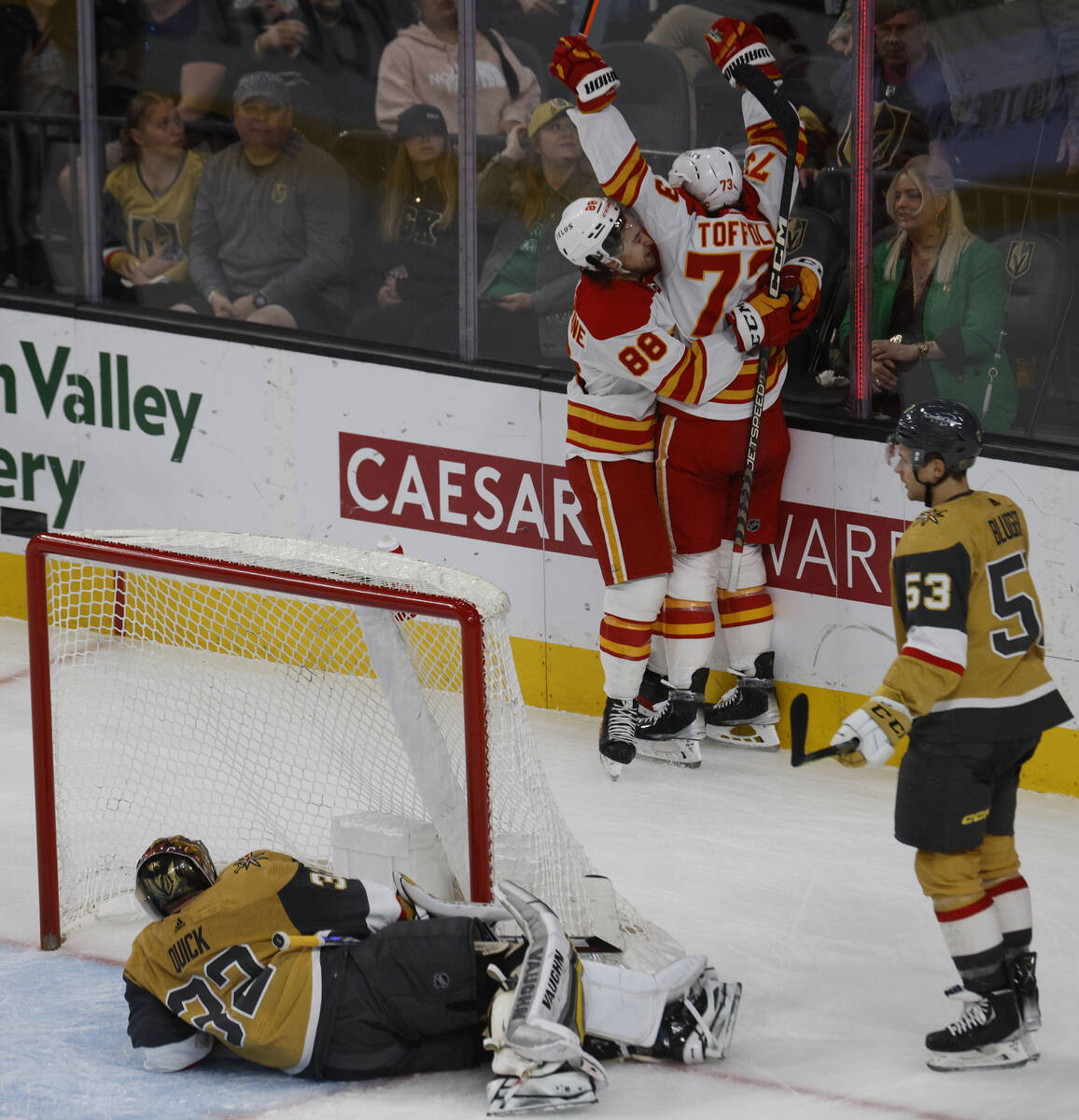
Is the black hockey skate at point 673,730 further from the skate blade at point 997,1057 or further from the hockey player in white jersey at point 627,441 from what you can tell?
the skate blade at point 997,1057

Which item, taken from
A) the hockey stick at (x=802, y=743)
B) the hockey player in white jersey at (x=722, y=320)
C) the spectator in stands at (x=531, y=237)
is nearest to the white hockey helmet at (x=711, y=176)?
the hockey player in white jersey at (x=722, y=320)

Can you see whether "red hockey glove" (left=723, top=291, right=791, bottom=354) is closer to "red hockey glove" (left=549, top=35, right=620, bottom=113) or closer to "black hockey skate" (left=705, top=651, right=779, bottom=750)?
"red hockey glove" (left=549, top=35, right=620, bottom=113)

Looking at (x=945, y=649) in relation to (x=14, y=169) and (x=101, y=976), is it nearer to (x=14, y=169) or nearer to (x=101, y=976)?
(x=101, y=976)

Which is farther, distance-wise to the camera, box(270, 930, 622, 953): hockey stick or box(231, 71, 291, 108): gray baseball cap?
box(231, 71, 291, 108): gray baseball cap

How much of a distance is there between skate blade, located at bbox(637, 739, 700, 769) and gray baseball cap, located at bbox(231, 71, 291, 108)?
6.92ft

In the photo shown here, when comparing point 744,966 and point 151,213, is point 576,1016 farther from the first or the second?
point 151,213

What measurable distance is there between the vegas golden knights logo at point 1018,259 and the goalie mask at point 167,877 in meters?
2.37

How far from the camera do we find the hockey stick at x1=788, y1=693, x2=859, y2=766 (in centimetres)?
325

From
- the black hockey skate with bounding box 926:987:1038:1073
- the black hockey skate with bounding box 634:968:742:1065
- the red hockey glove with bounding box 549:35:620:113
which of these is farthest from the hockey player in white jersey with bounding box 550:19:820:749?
the black hockey skate with bounding box 926:987:1038:1073

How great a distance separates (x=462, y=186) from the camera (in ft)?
18.2

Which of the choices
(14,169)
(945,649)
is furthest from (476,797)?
(14,169)

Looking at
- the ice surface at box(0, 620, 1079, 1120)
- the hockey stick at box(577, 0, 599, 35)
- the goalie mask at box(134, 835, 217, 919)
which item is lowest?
the ice surface at box(0, 620, 1079, 1120)

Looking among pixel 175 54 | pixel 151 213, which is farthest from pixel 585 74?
pixel 151 213

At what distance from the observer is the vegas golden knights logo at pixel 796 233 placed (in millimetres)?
5105
